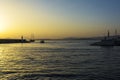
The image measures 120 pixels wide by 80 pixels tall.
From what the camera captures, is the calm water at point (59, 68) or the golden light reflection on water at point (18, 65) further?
the golden light reflection on water at point (18, 65)

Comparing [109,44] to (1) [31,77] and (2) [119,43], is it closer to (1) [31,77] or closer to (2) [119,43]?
(2) [119,43]

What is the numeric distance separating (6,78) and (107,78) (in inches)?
381

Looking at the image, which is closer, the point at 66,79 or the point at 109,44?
the point at 66,79

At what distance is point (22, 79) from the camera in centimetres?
2175

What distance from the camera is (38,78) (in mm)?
22234

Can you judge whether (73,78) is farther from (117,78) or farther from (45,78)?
(117,78)

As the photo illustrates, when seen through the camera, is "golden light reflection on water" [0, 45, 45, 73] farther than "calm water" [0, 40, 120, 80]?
Yes

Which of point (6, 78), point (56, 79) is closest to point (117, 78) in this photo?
point (56, 79)

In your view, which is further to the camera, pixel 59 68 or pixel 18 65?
pixel 18 65

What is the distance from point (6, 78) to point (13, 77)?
0.76m

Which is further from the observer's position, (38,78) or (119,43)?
(119,43)

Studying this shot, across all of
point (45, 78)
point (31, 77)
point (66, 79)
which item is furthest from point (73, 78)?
point (31, 77)

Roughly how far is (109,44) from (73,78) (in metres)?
116

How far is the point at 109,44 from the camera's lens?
135m
